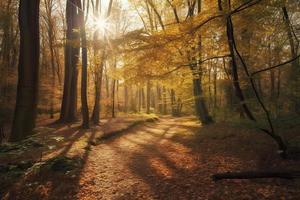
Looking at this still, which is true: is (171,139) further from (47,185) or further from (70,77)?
(70,77)

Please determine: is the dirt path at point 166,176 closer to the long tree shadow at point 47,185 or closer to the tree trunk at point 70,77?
the long tree shadow at point 47,185

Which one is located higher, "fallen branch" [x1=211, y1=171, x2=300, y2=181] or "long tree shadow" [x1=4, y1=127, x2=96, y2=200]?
"fallen branch" [x1=211, y1=171, x2=300, y2=181]

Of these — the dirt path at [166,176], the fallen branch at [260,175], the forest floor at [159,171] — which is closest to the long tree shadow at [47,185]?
the forest floor at [159,171]

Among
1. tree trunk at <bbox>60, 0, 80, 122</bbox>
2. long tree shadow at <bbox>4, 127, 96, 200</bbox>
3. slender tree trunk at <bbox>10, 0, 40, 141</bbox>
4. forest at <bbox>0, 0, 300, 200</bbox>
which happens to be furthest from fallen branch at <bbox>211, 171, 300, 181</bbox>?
tree trunk at <bbox>60, 0, 80, 122</bbox>

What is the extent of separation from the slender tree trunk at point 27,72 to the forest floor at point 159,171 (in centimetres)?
154

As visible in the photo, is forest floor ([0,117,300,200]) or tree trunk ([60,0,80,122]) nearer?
forest floor ([0,117,300,200])

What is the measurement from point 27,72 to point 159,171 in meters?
6.21

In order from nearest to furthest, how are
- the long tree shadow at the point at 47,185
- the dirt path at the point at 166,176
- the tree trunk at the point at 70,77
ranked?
the dirt path at the point at 166,176, the long tree shadow at the point at 47,185, the tree trunk at the point at 70,77

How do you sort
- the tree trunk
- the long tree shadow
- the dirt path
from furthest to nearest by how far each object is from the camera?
the tree trunk → the long tree shadow → the dirt path

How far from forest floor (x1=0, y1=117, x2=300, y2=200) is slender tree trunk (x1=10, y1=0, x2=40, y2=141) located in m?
1.54

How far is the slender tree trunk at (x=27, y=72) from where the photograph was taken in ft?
29.8

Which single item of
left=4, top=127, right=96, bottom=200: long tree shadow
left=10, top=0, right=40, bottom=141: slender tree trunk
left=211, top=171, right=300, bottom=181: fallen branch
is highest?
left=10, top=0, right=40, bottom=141: slender tree trunk

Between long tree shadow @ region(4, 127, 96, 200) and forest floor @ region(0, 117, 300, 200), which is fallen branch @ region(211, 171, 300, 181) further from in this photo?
long tree shadow @ region(4, 127, 96, 200)

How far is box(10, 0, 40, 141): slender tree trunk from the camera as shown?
9094 mm
